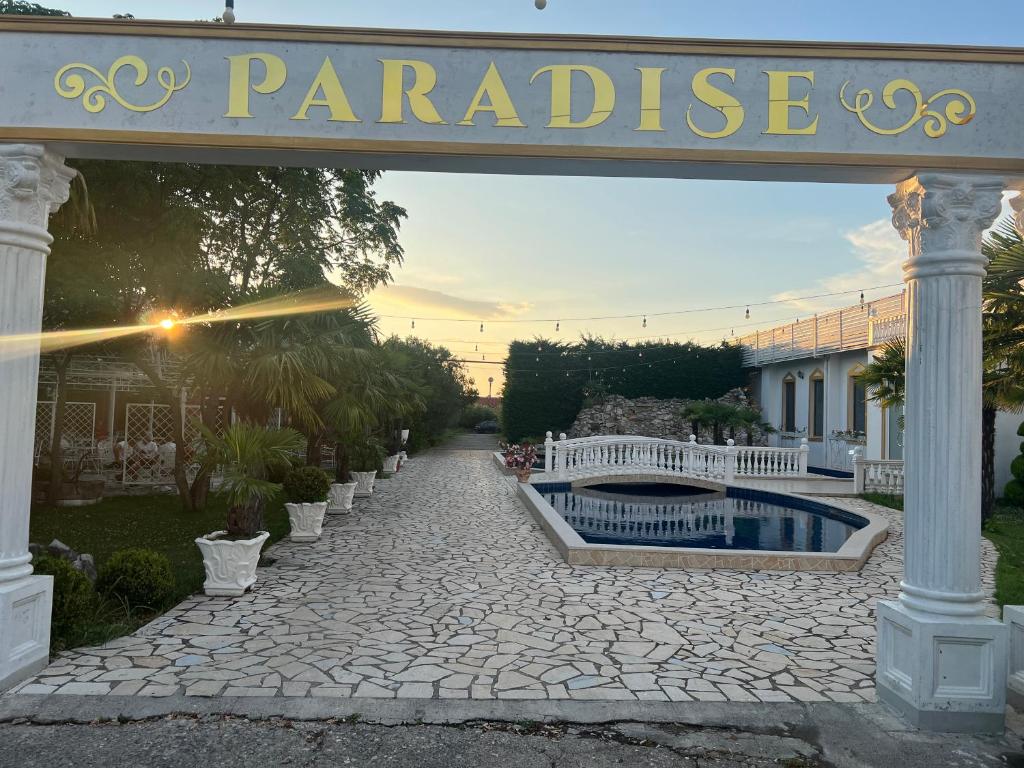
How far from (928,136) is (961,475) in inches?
85.7

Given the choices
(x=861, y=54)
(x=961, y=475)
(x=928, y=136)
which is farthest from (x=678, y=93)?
(x=961, y=475)

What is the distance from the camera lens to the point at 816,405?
22750 millimetres

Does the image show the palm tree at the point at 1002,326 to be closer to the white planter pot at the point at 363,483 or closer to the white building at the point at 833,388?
the white building at the point at 833,388

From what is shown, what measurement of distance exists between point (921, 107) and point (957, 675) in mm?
3565

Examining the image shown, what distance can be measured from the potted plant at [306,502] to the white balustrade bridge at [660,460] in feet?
27.7

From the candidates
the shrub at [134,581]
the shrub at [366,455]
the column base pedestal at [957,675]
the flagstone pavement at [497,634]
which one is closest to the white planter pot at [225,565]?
the flagstone pavement at [497,634]

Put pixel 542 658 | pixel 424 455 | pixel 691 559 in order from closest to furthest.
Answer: pixel 542 658, pixel 691 559, pixel 424 455

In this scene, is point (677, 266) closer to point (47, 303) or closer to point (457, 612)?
point (457, 612)

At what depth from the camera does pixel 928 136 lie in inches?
158

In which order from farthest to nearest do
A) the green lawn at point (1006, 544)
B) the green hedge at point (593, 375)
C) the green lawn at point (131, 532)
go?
1. the green hedge at point (593, 375)
2. the green lawn at point (1006, 544)
3. the green lawn at point (131, 532)

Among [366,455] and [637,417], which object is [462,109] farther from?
[637,417]

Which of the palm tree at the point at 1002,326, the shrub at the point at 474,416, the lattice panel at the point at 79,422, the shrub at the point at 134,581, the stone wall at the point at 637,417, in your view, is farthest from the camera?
the shrub at the point at 474,416

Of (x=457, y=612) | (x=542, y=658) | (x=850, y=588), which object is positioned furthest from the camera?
(x=850, y=588)

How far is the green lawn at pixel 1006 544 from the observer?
6.87 meters
